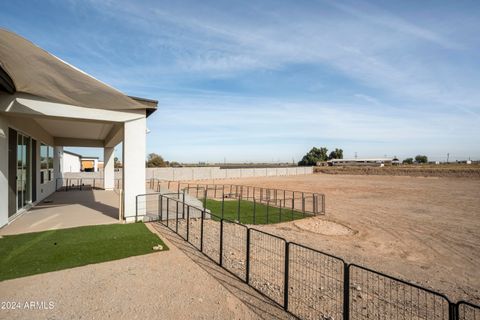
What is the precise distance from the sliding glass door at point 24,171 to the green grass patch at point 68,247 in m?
3.96

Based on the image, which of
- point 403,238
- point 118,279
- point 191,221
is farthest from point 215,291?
point 403,238

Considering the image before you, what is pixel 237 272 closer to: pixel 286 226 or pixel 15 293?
pixel 15 293

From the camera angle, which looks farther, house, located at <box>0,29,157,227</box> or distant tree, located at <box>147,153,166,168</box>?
distant tree, located at <box>147,153,166,168</box>

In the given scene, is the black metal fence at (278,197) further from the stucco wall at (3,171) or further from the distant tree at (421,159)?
the distant tree at (421,159)

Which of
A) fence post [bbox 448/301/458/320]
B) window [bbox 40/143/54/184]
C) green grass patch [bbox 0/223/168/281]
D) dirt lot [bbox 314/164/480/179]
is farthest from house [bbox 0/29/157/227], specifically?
dirt lot [bbox 314/164/480/179]

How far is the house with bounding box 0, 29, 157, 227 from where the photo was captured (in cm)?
620

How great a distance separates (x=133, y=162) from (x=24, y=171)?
523 cm

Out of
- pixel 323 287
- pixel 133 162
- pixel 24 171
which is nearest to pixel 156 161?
pixel 24 171

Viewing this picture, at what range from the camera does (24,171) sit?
1142 centimetres

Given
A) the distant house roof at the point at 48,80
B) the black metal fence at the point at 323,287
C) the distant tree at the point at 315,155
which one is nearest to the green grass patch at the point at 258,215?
the black metal fence at the point at 323,287

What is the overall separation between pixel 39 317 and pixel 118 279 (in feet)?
4.52

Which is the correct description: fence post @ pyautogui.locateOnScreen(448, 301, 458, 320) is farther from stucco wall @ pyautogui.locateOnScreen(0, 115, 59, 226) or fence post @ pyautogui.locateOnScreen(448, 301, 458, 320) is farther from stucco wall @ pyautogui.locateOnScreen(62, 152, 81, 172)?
stucco wall @ pyautogui.locateOnScreen(62, 152, 81, 172)

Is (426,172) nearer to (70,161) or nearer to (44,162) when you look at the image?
(70,161)

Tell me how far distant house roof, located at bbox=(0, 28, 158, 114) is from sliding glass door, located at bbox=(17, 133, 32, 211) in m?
3.68
